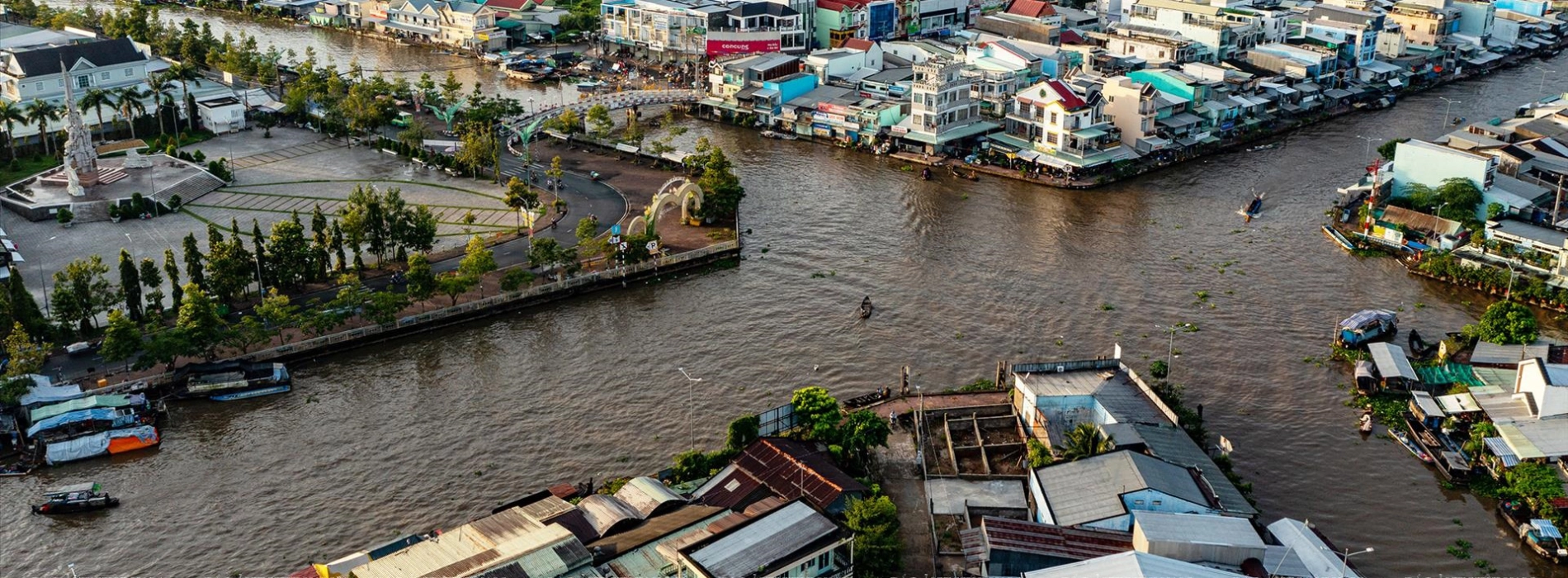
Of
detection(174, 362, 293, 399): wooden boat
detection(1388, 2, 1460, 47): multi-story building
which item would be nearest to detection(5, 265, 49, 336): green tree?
detection(174, 362, 293, 399): wooden boat

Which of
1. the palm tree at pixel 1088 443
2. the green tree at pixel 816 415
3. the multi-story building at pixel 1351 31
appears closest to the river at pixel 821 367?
the green tree at pixel 816 415

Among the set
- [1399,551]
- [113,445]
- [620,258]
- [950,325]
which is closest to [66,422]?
[113,445]

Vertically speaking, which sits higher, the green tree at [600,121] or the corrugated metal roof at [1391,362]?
the green tree at [600,121]

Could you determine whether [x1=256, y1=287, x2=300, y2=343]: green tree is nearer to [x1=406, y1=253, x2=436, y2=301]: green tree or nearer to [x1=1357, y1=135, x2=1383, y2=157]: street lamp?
[x1=406, y1=253, x2=436, y2=301]: green tree

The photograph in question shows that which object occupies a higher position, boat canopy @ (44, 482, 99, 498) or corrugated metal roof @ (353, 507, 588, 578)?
corrugated metal roof @ (353, 507, 588, 578)

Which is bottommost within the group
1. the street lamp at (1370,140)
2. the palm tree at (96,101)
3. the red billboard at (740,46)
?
the street lamp at (1370,140)

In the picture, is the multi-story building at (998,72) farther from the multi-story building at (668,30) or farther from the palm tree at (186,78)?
the palm tree at (186,78)

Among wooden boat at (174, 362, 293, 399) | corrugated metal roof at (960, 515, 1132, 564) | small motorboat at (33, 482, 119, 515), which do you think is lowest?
small motorboat at (33, 482, 119, 515)
